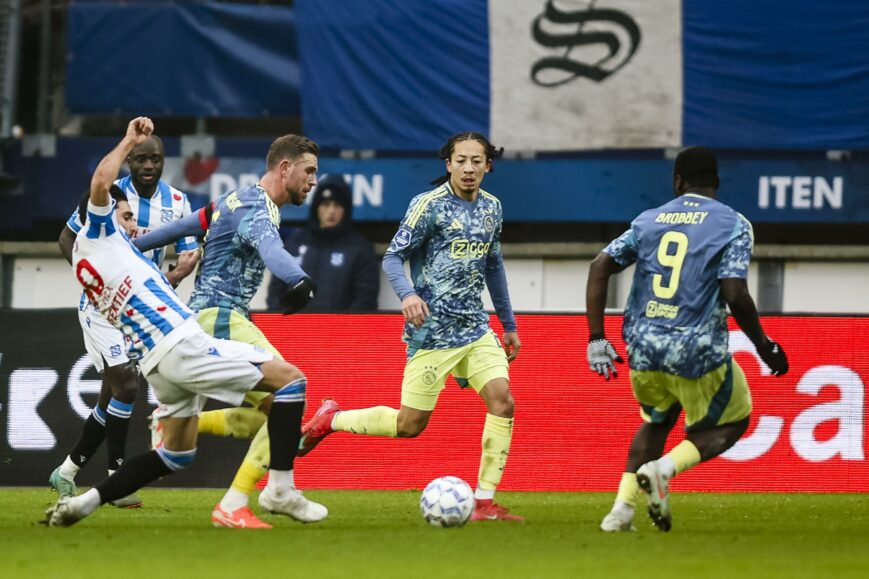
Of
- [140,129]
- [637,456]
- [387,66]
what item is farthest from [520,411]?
[387,66]

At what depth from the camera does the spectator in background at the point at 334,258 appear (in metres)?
13.5

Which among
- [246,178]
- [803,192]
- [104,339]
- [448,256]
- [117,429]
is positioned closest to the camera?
[448,256]

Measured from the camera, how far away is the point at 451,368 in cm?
905

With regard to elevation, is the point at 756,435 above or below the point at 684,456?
below

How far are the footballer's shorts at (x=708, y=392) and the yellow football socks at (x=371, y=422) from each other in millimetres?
1676

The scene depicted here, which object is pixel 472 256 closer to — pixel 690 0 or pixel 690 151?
pixel 690 151

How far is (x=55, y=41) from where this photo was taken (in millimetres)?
16688

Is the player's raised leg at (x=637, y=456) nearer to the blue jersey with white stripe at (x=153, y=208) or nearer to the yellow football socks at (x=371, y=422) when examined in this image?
the yellow football socks at (x=371, y=422)

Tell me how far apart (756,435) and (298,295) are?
195 inches

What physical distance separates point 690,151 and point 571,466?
390cm

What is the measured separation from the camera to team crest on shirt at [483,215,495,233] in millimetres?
9023

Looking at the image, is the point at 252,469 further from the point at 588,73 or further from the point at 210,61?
the point at 210,61

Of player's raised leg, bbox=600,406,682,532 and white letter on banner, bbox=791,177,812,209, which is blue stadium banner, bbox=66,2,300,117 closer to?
white letter on banner, bbox=791,177,812,209

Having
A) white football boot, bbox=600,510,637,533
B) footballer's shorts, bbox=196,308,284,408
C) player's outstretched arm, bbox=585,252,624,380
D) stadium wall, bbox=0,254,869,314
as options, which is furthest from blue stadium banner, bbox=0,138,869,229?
white football boot, bbox=600,510,637,533
